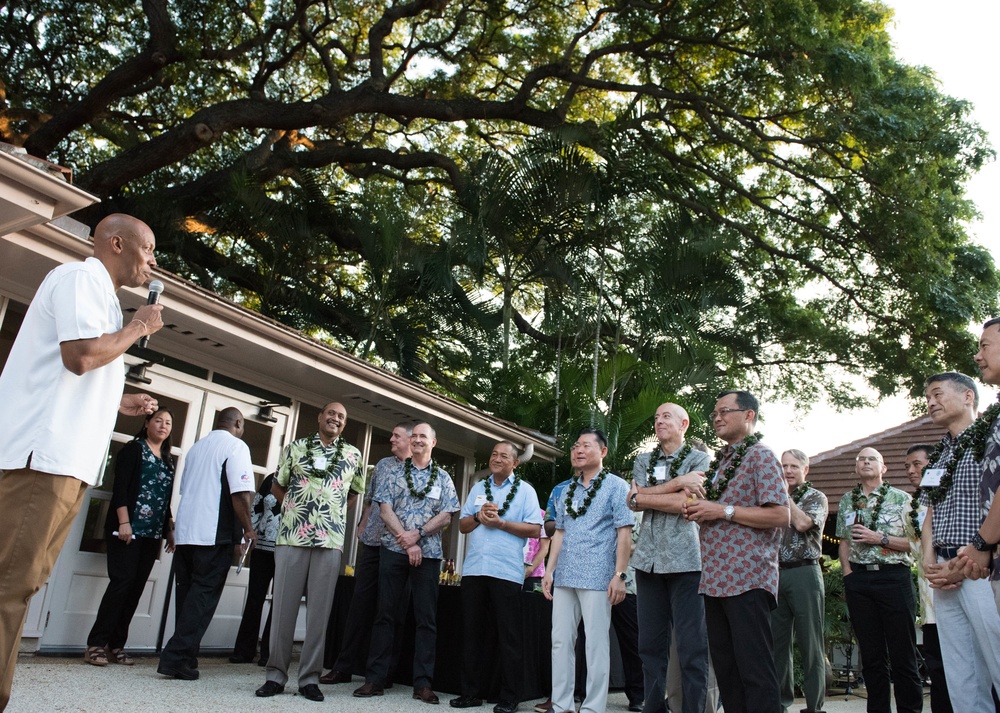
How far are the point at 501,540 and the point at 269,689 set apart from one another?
173cm

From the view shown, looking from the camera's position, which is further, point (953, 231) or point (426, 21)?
point (426, 21)

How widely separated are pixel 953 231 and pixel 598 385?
19.3 ft

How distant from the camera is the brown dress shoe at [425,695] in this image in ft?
18.3

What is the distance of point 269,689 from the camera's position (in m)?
5.09

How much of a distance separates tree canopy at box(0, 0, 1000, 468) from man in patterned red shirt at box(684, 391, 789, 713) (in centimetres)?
602

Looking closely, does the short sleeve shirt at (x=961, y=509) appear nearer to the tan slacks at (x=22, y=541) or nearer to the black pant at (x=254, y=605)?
the tan slacks at (x=22, y=541)

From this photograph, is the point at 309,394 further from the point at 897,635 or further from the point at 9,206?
the point at 897,635

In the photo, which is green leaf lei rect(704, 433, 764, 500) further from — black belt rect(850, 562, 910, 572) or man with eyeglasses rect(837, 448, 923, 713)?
black belt rect(850, 562, 910, 572)

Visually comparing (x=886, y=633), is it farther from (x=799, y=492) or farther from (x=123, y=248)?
(x=123, y=248)

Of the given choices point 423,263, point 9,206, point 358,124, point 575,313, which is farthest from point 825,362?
point 9,206

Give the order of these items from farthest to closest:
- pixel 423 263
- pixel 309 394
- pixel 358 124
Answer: pixel 358 124 → pixel 423 263 → pixel 309 394

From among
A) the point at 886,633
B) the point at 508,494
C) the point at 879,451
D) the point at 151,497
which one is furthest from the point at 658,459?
the point at 879,451

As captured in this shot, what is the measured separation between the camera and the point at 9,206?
4.44 metres

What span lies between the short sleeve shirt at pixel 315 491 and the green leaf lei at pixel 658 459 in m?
2.05
